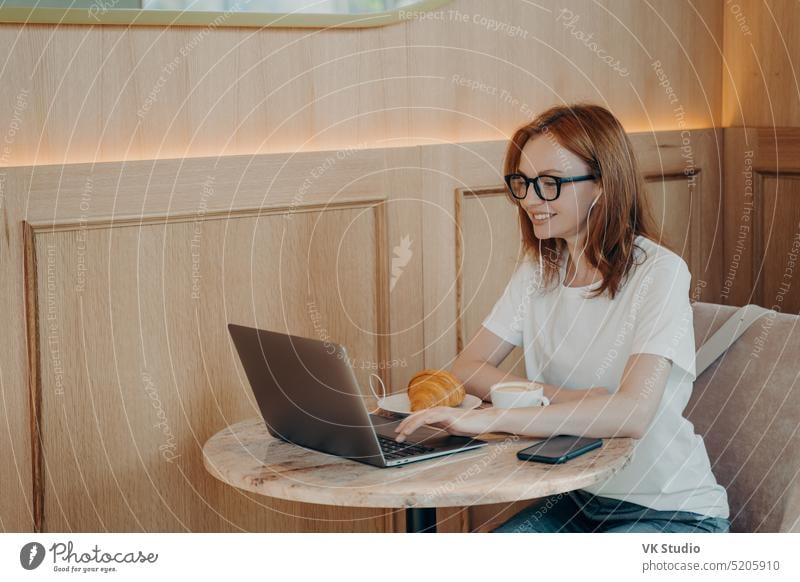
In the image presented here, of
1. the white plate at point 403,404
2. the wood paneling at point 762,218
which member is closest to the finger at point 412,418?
the white plate at point 403,404

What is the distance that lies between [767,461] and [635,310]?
12.1 inches

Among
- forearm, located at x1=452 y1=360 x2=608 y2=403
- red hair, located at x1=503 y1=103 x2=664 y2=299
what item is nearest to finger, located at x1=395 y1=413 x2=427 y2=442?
forearm, located at x1=452 y1=360 x2=608 y2=403

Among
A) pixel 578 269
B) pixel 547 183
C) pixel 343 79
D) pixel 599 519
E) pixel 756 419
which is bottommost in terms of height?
pixel 599 519

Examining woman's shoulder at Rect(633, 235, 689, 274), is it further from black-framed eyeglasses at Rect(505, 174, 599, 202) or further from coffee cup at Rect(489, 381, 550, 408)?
coffee cup at Rect(489, 381, 550, 408)

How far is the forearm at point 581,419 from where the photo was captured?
53.6 inches

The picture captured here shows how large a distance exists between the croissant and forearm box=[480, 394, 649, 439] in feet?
0.40

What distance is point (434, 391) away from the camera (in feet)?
4.92

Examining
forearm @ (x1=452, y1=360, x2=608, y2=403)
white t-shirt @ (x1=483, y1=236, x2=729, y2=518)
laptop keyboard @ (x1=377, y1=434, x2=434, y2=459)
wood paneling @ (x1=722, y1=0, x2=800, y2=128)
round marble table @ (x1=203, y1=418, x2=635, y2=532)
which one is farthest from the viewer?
wood paneling @ (x1=722, y1=0, x2=800, y2=128)

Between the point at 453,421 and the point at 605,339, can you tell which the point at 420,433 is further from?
the point at 605,339

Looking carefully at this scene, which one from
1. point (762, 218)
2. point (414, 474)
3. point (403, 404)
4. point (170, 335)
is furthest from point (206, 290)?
point (762, 218)

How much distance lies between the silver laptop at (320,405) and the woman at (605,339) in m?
0.04

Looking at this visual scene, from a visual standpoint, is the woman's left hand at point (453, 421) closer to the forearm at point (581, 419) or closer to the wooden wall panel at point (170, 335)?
the forearm at point (581, 419)
